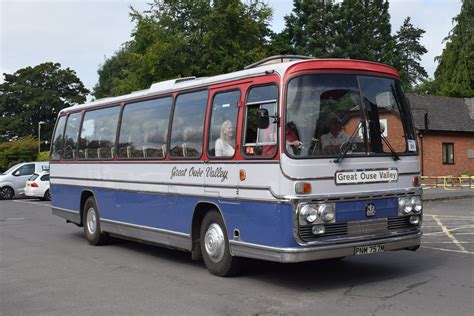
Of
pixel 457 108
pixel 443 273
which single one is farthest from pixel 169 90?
pixel 457 108

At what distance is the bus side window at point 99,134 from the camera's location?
12398 millimetres

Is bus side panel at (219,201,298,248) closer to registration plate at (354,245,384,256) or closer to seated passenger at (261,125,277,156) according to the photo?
seated passenger at (261,125,277,156)

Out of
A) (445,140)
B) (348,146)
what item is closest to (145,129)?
(348,146)

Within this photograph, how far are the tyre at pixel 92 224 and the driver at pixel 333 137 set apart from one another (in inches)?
258

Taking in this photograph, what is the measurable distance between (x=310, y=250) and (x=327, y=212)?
1.72 ft

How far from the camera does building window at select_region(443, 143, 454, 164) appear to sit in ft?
133

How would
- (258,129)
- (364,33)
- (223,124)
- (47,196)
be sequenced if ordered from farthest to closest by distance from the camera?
1. (364,33)
2. (47,196)
3. (223,124)
4. (258,129)

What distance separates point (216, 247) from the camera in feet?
29.3

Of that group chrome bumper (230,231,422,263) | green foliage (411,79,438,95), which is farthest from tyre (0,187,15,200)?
green foliage (411,79,438,95)

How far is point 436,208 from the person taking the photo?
19922 mm

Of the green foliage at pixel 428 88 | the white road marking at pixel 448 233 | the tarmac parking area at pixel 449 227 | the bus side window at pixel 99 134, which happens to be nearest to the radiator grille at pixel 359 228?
the tarmac parking area at pixel 449 227

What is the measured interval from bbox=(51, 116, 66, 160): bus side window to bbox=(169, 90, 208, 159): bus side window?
5.69 m

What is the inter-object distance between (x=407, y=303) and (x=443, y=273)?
2.03 meters

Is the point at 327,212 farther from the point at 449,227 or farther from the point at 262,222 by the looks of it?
the point at 449,227
